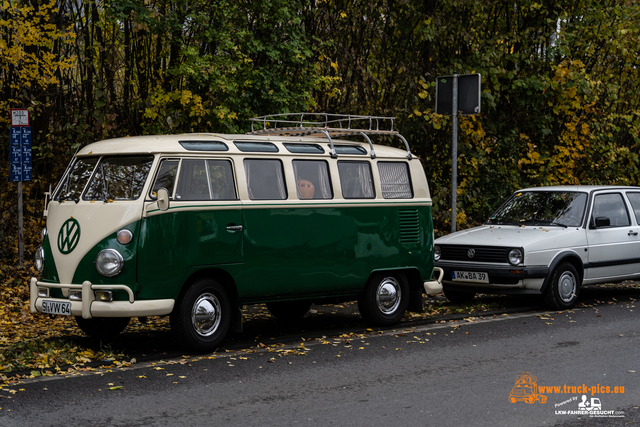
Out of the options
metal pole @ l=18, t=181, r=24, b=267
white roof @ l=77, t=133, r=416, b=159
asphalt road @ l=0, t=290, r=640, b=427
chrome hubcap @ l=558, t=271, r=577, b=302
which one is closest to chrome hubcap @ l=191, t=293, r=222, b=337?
asphalt road @ l=0, t=290, r=640, b=427

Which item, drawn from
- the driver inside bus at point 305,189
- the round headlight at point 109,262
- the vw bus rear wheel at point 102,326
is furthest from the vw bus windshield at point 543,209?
the round headlight at point 109,262

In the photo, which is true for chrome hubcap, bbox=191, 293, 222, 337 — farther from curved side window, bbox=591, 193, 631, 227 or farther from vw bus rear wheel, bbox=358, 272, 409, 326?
curved side window, bbox=591, 193, 631, 227

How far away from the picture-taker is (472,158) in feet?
60.6

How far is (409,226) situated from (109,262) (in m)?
4.17

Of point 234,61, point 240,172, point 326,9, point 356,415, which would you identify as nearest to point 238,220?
point 240,172

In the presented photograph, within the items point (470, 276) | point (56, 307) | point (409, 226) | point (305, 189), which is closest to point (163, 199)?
point (56, 307)

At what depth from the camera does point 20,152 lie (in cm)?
1284

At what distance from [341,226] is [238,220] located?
1524 millimetres

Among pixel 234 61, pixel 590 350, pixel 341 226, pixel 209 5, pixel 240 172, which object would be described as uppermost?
pixel 209 5

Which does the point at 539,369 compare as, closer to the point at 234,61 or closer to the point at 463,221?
the point at 234,61

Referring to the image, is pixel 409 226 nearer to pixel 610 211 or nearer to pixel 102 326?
pixel 610 211

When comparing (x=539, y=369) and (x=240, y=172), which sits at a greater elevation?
(x=240, y=172)

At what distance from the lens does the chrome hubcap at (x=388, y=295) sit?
33.3 ft

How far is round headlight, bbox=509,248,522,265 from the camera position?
35.9ft
